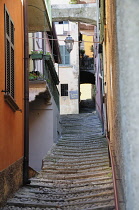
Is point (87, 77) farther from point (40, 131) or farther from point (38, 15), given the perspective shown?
point (38, 15)

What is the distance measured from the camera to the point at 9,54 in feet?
27.5

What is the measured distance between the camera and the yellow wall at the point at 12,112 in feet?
25.2

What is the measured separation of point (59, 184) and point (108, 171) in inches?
59.9

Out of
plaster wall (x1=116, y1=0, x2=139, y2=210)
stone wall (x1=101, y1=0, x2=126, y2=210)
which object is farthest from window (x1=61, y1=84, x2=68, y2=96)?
plaster wall (x1=116, y1=0, x2=139, y2=210)

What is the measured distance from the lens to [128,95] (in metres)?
3.15

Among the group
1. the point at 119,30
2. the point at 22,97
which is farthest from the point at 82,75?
the point at 119,30

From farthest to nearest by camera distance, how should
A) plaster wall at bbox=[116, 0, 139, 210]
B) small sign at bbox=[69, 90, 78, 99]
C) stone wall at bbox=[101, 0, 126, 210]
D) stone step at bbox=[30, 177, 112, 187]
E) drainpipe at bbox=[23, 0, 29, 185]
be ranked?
small sign at bbox=[69, 90, 78, 99] < stone step at bbox=[30, 177, 112, 187] < drainpipe at bbox=[23, 0, 29, 185] < stone wall at bbox=[101, 0, 126, 210] < plaster wall at bbox=[116, 0, 139, 210]

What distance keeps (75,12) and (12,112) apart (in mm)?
11671

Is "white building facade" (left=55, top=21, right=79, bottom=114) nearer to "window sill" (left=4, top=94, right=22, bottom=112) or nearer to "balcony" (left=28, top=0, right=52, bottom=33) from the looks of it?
"balcony" (left=28, top=0, right=52, bottom=33)

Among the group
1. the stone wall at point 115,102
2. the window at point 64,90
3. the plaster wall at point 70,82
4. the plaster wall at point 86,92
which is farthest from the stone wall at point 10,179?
the plaster wall at point 86,92

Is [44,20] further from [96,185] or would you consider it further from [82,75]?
[82,75]

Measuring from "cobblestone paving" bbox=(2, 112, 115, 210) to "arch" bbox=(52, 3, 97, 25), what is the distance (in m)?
5.80

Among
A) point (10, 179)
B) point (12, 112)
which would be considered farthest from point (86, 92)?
point (10, 179)

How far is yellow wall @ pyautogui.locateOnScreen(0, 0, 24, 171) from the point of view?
767 centimetres
